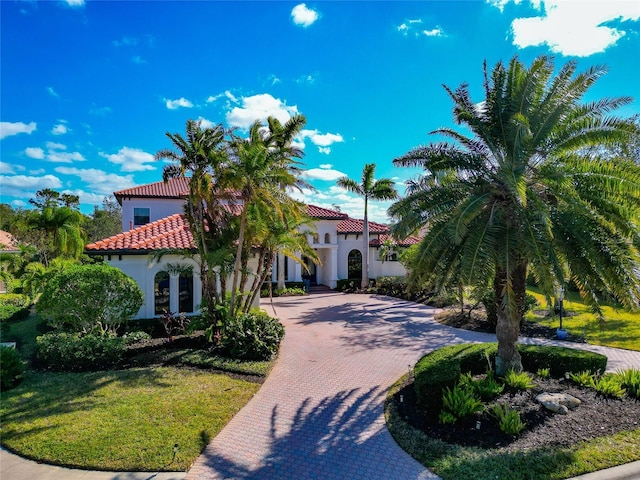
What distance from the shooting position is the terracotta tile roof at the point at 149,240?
15203mm

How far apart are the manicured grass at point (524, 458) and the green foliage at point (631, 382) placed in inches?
75.6

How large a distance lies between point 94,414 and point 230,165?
8.09 meters

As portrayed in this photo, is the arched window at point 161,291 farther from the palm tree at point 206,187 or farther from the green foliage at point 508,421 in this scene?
the green foliage at point 508,421

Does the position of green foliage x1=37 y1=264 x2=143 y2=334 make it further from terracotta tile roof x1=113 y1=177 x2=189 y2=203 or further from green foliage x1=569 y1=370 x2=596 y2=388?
terracotta tile roof x1=113 y1=177 x2=189 y2=203

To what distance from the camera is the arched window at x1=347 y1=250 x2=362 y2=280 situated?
33.1 meters

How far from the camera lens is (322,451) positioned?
7.06 meters

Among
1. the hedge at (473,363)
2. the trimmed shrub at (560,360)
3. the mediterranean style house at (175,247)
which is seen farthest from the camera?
the mediterranean style house at (175,247)

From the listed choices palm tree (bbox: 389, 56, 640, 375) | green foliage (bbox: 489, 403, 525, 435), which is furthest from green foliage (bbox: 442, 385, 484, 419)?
palm tree (bbox: 389, 56, 640, 375)

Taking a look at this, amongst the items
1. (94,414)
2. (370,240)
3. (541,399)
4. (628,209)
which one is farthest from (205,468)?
(370,240)

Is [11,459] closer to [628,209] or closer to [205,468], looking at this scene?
[205,468]

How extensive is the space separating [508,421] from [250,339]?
8048 millimetres

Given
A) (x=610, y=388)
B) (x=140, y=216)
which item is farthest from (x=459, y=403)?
(x=140, y=216)

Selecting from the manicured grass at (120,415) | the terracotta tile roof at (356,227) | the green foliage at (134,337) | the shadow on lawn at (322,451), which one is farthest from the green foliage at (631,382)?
the terracotta tile roof at (356,227)

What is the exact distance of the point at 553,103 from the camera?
8812 mm
